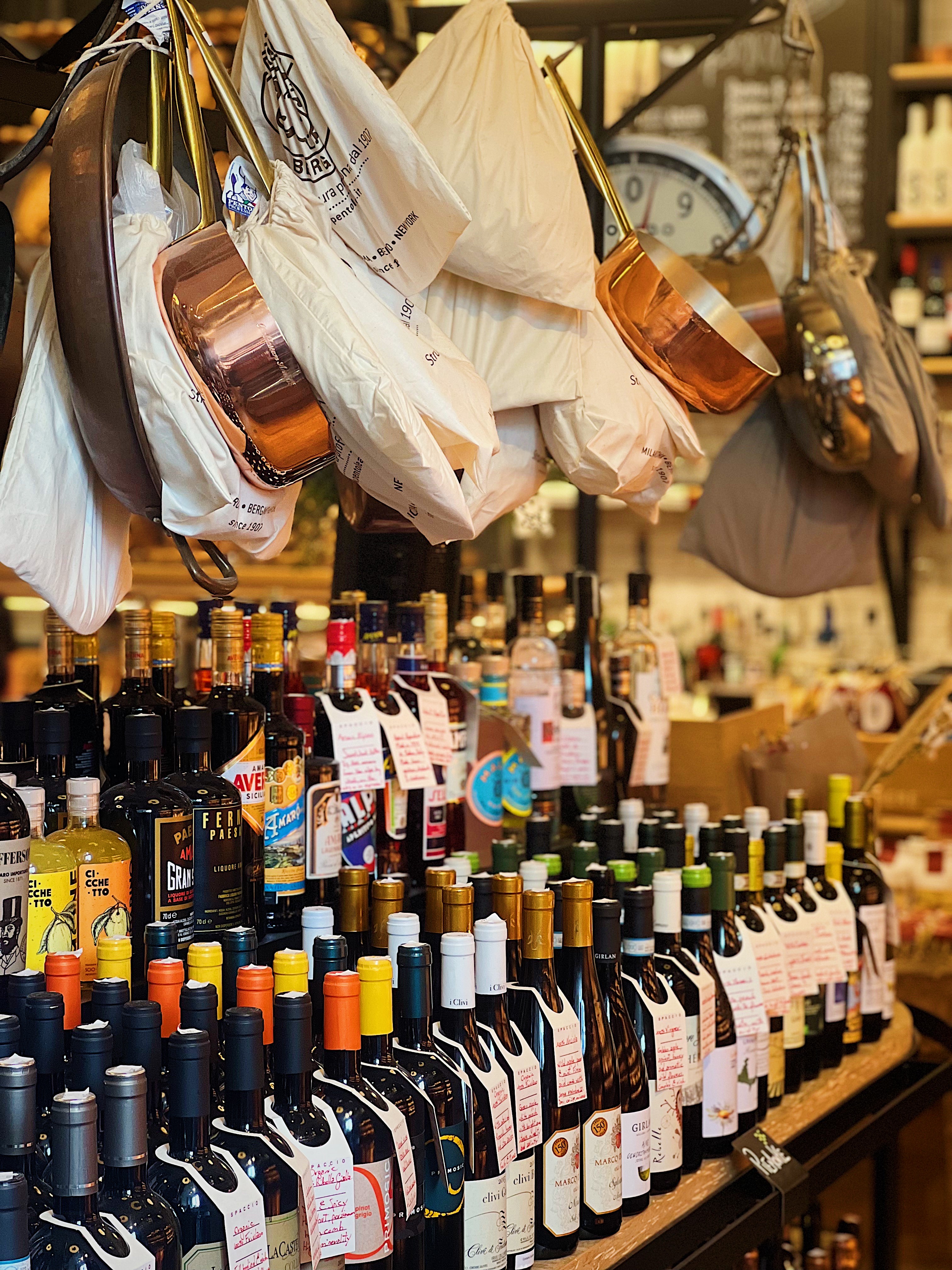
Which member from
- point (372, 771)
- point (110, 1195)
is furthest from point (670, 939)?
point (110, 1195)

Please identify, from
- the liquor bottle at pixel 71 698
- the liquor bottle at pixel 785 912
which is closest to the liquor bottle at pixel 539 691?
the liquor bottle at pixel 785 912

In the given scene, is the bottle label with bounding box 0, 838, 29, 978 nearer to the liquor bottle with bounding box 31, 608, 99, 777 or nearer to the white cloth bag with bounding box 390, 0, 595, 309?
the liquor bottle with bounding box 31, 608, 99, 777

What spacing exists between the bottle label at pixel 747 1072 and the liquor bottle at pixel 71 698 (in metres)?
0.85

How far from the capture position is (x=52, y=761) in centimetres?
137

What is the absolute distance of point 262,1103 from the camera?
3.72 ft

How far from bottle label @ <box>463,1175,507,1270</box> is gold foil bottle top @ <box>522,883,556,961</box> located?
22cm

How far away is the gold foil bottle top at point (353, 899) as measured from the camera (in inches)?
56.3

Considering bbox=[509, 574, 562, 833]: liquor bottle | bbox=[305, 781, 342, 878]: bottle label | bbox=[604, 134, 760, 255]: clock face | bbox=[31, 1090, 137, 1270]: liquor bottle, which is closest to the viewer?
bbox=[31, 1090, 137, 1270]: liquor bottle

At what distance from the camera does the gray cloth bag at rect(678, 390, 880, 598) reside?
258 cm

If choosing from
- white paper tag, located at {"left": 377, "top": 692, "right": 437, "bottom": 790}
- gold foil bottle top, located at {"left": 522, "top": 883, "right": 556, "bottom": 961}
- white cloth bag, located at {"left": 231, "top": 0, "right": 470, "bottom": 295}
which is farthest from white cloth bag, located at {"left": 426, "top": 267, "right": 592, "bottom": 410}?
gold foil bottle top, located at {"left": 522, "top": 883, "right": 556, "bottom": 961}

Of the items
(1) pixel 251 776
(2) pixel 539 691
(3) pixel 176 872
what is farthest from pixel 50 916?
(2) pixel 539 691

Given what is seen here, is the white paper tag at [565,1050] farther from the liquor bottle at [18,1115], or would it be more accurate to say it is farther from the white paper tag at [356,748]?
the liquor bottle at [18,1115]

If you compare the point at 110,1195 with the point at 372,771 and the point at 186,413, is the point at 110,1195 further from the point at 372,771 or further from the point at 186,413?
the point at 372,771

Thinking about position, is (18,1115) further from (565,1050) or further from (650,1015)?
(650,1015)
